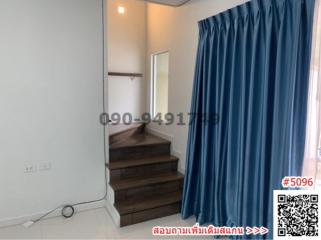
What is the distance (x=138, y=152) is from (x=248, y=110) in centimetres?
179

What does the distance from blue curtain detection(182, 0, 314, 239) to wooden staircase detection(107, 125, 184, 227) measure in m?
0.30

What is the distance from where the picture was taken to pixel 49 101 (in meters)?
2.64

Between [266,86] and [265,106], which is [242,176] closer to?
[265,106]

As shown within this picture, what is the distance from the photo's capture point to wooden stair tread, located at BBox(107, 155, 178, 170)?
118 inches

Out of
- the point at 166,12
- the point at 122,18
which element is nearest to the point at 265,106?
the point at 166,12

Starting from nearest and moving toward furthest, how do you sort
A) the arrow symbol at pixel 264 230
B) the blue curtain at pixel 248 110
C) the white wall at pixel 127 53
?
the blue curtain at pixel 248 110, the arrow symbol at pixel 264 230, the white wall at pixel 127 53

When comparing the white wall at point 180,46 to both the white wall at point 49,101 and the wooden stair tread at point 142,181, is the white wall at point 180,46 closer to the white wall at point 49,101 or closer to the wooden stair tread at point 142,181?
the wooden stair tread at point 142,181

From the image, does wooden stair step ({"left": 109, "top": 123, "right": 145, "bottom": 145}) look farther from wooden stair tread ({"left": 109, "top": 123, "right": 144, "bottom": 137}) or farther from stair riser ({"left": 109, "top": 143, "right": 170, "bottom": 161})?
stair riser ({"left": 109, "top": 143, "right": 170, "bottom": 161})

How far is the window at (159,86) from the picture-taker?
4.01 metres

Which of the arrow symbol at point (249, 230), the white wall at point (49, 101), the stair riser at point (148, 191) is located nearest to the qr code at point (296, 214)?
the arrow symbol at point (249, 230)

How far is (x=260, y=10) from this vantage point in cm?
195

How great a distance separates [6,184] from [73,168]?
28.2 inches

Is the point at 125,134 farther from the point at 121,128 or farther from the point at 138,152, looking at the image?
the point at 138,152

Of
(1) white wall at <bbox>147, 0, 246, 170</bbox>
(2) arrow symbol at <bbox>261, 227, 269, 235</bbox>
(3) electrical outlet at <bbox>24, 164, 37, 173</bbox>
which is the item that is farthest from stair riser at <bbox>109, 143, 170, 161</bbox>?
(2) arrow symbol at <bbox>261, 227, 269, 235</bbox>
